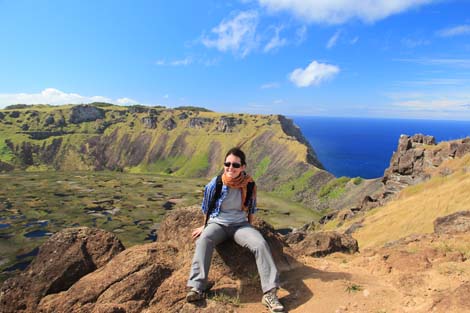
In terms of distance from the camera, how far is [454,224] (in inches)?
835

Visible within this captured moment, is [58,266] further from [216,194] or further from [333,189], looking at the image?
[333,189]

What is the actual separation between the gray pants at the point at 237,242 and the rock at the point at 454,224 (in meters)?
15.2

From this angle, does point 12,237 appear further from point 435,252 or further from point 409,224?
point 435,252

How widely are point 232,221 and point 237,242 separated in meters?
0.71

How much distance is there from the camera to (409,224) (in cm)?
3353

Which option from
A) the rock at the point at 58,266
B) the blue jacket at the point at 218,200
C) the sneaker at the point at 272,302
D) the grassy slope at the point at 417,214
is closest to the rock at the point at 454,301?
the sneaker at the point at 272,302

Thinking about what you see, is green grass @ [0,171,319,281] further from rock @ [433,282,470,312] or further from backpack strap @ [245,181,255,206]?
rock @ [433,282,470,312]

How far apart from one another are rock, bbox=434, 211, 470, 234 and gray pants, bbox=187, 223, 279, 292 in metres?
15.2

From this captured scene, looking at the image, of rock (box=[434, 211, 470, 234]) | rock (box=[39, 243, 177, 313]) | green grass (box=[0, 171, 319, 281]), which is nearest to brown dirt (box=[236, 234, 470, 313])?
rock (box=[39, 243, 177, 313])

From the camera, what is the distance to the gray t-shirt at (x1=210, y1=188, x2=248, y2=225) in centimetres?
1146

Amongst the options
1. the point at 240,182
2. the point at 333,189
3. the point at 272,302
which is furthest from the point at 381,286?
the point at 333,189

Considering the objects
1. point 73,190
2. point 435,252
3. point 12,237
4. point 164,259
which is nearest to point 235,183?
point 164,259

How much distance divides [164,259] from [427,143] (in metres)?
66.9

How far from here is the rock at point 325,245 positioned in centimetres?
1748
